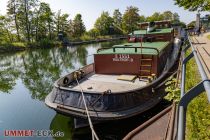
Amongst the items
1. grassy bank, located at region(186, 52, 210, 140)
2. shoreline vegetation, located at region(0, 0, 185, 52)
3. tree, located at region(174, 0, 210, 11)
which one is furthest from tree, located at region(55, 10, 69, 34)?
grassy bank, located at region(186, 52, 210, 140)

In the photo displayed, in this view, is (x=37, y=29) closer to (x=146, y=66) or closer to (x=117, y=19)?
(x=117, y=19)

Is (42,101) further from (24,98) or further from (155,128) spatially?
(155,128)

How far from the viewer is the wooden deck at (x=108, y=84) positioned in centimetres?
1028

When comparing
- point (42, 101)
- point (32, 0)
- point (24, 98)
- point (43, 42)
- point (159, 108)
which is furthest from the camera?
point (32, 0)

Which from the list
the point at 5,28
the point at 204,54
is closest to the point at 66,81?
the point at 204,54

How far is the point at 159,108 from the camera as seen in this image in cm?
1094

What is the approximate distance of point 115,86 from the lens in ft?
34.7

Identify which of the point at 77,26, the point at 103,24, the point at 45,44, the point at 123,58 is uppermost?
the point at 103,24

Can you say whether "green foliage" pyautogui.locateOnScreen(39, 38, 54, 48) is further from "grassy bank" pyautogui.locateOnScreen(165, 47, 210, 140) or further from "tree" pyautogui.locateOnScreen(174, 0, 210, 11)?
"grassy bank" pyautogui.locateOnScreen(165, 47, 210, 140)

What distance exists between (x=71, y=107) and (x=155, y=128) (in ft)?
13.4

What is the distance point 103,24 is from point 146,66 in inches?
3017

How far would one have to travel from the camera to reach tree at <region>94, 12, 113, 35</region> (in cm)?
8581

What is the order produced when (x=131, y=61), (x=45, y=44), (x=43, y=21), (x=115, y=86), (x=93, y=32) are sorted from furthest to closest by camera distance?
(x=93, y=32)
(x=43, y=21)
(x=45, y=44)
(x=131, y=61)
(x=115, y=86)

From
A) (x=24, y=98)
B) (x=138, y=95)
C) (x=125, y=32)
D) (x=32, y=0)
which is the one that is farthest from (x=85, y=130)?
(x=125, y=32)
